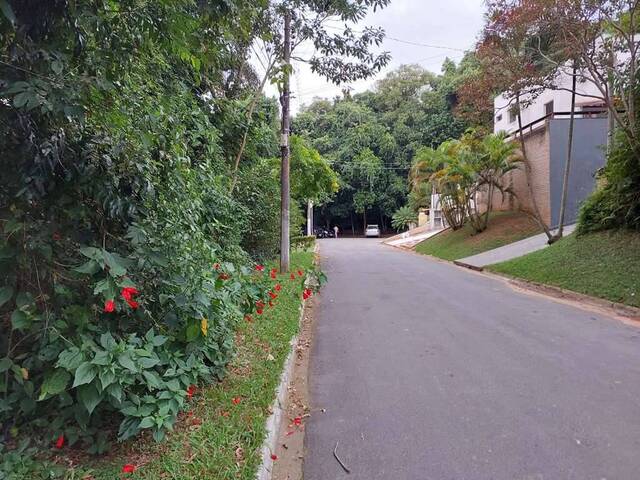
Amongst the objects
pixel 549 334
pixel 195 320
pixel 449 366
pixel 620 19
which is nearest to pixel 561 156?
pixel 620 19

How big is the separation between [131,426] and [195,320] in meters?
0.74

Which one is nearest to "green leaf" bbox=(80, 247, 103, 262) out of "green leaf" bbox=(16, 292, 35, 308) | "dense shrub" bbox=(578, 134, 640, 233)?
"green leaf" bbox=(16, 292, 35, 308)

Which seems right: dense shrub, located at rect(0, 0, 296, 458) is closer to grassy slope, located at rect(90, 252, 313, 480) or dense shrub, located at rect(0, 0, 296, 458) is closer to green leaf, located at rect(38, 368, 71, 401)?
green leaf, located at rect(38, 368, 71, 401)

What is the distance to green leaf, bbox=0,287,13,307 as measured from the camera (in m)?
2.66

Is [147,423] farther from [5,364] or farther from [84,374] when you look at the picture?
[5,364]

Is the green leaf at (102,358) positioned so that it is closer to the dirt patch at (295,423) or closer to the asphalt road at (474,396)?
the dirt patch at (295,423)

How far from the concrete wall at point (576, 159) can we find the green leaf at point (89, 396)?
21.0m

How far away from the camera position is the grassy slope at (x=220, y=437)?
2.92 m

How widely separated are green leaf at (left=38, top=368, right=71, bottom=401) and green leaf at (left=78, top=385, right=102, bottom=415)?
0.32ft

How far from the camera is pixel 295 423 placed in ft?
13.9

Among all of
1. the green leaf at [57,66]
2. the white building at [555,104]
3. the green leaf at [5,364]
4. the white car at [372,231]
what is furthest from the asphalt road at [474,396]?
the white car at [372,231]

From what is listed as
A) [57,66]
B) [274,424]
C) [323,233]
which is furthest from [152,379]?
[323,233]

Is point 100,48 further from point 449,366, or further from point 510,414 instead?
point 449,366

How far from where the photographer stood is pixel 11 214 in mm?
2832
